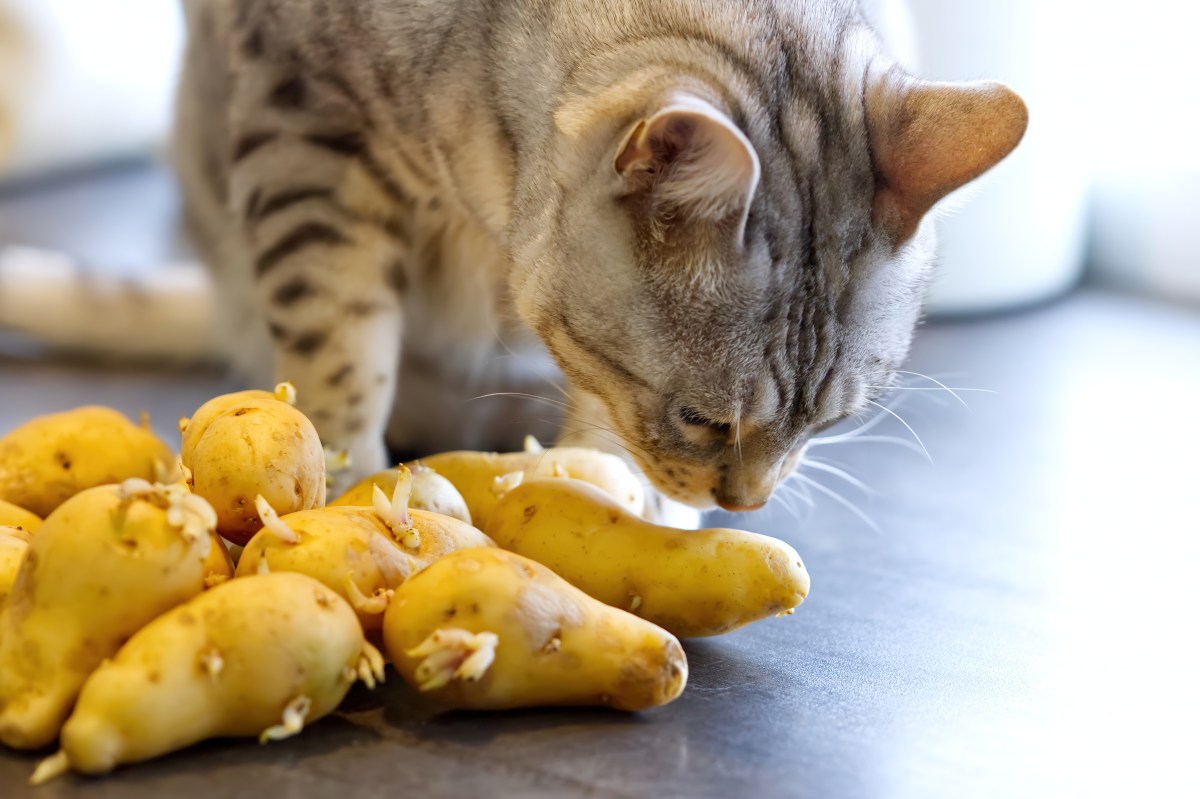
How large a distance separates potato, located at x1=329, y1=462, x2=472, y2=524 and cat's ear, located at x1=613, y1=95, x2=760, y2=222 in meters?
0.29

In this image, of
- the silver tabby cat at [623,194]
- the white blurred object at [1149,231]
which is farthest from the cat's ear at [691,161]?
the white blurred object at [1149,231]

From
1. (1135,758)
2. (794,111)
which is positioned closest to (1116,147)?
(794,111)

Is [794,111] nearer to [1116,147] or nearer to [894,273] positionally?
[894,273]

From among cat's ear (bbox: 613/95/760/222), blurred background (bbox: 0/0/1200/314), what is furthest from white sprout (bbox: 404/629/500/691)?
blurred background (bbox: 0/0/1200/314)

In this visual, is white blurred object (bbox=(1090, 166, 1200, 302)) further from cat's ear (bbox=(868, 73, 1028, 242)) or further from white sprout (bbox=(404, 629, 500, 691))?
white sprout (bbox=(404, 629, 500, 691))

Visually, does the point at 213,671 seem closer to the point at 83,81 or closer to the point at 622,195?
the point at 622,195

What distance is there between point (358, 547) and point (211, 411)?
0.21 metres

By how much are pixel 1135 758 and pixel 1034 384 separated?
1.00 m

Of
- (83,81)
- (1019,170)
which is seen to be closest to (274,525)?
(1019,170)

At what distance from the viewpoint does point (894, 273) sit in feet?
3.51

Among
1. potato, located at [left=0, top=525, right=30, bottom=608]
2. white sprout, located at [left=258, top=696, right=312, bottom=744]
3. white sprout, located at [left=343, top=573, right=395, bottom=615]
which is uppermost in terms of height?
potato, located at [left=0, top=525, right=30, bottom=608]

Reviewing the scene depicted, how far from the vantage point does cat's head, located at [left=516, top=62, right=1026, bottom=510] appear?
0.98 m

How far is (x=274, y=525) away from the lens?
2.86ft

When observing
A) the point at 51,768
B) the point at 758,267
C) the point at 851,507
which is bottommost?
the point at 851,507
